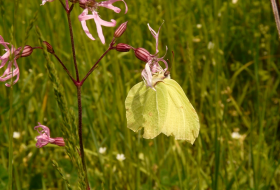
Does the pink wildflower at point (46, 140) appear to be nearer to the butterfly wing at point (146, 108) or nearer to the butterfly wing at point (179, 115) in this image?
the butterfly wing at point (146, 108)

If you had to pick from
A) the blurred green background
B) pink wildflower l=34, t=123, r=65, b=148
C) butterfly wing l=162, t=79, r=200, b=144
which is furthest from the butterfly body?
pink wildflower l=34, t=123, r=65, b=148

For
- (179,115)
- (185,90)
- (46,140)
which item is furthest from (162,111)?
(185,90)

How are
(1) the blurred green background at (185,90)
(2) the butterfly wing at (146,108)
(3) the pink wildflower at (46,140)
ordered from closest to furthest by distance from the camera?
1. (3) the pink wildflower at (46,140)
2. (2) the butterfly wing at (146,108)
3. (1) the blurred green background at (185,90)

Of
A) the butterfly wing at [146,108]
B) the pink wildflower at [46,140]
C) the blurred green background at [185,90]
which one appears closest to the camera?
the pink wildflower at [46,140]

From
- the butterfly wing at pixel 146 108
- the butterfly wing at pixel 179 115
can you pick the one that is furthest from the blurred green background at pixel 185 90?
the butterfly wing at pixel 146 108

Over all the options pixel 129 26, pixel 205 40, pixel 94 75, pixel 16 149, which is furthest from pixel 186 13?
pixel 16 149
